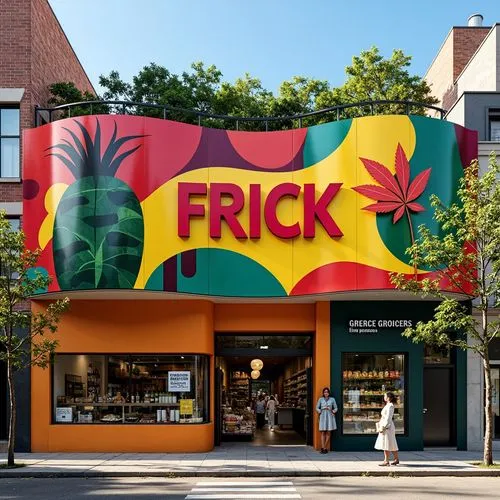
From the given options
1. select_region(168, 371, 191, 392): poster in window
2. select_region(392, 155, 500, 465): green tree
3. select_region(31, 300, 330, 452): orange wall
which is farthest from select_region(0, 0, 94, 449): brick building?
select_region(392, 155, 500, 465): green tree

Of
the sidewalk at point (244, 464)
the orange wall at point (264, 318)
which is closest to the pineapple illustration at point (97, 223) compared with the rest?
the orange wall at point (264, 318)

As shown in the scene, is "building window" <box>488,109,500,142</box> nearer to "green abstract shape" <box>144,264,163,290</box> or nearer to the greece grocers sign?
the greece grocers sign

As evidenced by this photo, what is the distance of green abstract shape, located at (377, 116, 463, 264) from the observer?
1875 centimetres

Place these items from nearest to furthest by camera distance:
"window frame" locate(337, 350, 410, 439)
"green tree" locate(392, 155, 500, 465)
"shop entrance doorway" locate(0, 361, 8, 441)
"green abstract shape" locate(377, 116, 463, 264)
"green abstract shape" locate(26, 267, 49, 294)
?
"green tree" locate(392, 155, 500, 465)
"green abstract shape" locate(26, 267, 49, 294)
"green abstract shape" locate(377, 116, 463, 264)
"window frame" locate(337, 350, 410, 439)
"shop entrance doorway" locate(0, 361, 8, 441)

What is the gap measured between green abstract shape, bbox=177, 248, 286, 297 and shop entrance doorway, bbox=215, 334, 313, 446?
Answer: 7.96 ft

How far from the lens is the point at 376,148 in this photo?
18984 mm

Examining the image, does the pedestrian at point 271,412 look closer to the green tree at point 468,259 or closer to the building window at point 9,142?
the green tree at point 468,259

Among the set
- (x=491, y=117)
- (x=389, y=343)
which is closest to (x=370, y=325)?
(x=389, y=343)

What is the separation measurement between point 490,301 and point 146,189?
10721mm

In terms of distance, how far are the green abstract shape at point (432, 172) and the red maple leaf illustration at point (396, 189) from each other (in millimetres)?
128

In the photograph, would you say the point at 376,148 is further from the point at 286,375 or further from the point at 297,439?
the point at 286,375

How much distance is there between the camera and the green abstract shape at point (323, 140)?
756 inches

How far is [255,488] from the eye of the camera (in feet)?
46.0

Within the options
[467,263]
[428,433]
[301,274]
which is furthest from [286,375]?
[467,263]
